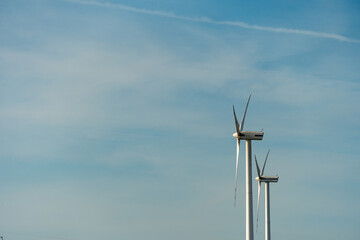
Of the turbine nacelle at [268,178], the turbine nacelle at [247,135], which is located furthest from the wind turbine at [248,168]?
the turbine nacelle at [268,178]

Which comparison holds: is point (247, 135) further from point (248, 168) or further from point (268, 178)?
point (268, 178)

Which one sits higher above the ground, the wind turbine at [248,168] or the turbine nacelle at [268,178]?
the turbine nacelle at [268,178]

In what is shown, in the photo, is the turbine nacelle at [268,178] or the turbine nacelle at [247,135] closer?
the turbine nacelle at [247,135]

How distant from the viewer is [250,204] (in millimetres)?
118562

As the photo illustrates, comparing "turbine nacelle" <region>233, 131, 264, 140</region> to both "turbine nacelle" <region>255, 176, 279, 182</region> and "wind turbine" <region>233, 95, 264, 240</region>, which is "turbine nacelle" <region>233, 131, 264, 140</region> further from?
"turbine nacelle" <region>255, 176, 279, 182</region>

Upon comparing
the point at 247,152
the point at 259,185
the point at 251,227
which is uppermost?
the point at 259,185

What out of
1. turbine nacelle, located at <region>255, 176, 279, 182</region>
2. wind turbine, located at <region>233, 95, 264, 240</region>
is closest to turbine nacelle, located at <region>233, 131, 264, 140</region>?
wind turbine, located at <region>233, 95, 264, 240</region>

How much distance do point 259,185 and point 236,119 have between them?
225 ft

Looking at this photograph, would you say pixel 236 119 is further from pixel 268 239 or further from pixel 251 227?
pixel 268 239

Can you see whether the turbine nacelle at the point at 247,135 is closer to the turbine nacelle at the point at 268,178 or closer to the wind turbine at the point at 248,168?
the wind turbine at the point at 248,168

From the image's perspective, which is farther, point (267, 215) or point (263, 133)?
point (267, 215)

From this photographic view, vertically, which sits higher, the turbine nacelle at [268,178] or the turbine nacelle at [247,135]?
the turbine nacelle at [268,178]

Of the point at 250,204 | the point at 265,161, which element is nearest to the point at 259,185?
the point at 265,161

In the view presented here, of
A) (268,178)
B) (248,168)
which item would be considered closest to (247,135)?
(248,168)
